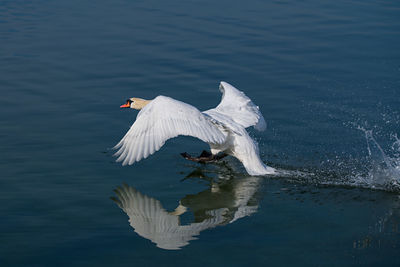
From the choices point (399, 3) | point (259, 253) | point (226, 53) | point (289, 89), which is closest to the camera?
point (259, 253)

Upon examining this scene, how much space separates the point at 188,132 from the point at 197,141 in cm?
184

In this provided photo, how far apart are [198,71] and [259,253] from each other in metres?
6.61

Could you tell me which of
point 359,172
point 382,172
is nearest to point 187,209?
point 359,172

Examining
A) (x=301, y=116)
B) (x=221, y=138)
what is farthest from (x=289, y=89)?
(x=221, y=138)

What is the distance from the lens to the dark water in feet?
22.6

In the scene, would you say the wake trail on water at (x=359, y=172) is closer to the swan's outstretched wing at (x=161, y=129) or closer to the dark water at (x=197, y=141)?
the dark water at (x=197, y=141)

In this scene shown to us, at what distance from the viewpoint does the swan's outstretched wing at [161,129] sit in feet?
26.9

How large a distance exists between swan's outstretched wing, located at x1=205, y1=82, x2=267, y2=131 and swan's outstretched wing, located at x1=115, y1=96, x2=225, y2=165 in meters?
0.87

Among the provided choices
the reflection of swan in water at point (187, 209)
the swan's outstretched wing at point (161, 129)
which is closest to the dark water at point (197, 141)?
the reflection of swan in water at point (187, 209)

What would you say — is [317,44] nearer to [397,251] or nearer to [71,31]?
[71,31]

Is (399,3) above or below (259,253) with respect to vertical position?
above

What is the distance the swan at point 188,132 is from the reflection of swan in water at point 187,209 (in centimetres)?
37

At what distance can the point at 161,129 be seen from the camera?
826 cm

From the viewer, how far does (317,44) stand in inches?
584
